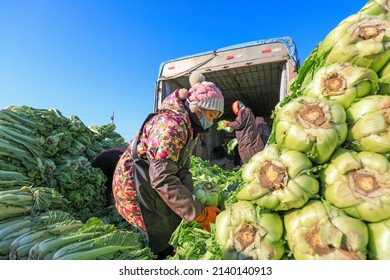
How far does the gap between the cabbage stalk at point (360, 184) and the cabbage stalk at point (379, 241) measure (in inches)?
1.1

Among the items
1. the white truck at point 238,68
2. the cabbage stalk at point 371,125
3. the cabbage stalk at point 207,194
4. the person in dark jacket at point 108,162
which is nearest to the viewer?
the cabbage stalk at point 371,125

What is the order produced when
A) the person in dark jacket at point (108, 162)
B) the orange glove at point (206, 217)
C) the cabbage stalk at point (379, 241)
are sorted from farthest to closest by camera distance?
the person in dark jacket at point (108, 162)
the orange glove at point (206, 217)
the cabbage stalk at point (379, 241)

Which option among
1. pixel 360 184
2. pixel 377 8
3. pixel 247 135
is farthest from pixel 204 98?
pixel 247 135

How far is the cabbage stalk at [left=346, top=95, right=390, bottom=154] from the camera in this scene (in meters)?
1.21

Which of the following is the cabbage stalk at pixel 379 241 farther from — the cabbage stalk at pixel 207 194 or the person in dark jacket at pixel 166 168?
the cabbage stalk at pixel 207 194

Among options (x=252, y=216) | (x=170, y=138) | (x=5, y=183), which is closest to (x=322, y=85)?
(x=252, y=216)

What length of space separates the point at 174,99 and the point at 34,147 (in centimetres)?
288

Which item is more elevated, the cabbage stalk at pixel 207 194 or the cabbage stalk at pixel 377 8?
the cabbage stalk at pixel 377 8

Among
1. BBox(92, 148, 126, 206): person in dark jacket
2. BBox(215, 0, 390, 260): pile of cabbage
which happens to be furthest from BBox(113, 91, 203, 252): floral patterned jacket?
BBox(92, 148, 126, 206): person in dark jacket

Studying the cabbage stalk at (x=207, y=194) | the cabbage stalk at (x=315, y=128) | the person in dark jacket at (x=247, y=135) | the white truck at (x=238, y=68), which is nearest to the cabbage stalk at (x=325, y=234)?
the cabbage stalk at (x=315, y=128)

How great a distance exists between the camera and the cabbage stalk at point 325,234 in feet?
3.69

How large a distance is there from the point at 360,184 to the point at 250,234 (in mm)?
544

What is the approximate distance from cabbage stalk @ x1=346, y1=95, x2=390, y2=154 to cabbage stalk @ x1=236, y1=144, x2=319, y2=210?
253 mm
